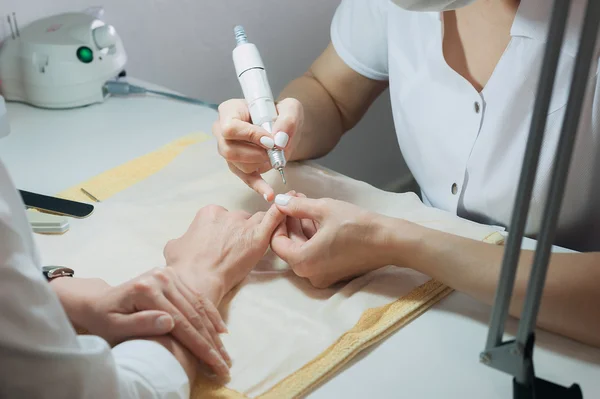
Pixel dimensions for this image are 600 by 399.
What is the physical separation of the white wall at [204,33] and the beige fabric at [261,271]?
0.39 meters

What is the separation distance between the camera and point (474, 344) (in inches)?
29.7

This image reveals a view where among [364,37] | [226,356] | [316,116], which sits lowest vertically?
[226,356]

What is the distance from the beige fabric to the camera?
0.73 meters

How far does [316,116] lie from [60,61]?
18.8 inches

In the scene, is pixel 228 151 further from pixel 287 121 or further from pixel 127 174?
pixel 127 174

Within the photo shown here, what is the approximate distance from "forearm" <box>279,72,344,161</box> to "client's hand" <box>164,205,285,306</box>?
253mm

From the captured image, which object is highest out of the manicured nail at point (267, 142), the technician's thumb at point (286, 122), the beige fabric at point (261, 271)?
the technician's thumb at point (286, 122)

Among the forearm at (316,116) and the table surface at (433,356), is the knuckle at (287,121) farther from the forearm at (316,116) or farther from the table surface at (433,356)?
the table surface at (433,356)

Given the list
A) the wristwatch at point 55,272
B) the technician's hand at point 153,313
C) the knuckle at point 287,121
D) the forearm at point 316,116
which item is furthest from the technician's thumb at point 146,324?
the forearm at point 316,116

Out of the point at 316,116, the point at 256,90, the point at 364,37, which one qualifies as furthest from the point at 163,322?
the point at 364,37

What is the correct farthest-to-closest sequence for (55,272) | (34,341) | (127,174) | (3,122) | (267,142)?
(3,122) < (127,174) < (267,142) < (55,272) < (34,341)

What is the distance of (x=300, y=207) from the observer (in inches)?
34.9

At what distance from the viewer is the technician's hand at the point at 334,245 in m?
0.84

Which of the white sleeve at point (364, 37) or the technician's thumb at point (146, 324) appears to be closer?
the technician's thumb at point (146, 324)
